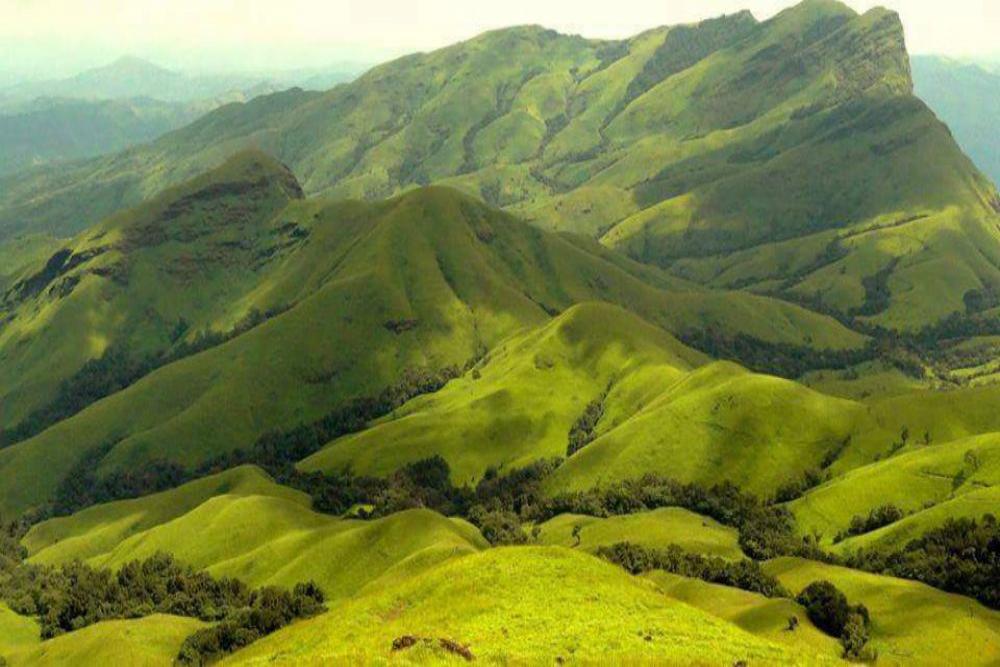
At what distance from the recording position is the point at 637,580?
116188 millimetres

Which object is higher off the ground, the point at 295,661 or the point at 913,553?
the point at 295,661

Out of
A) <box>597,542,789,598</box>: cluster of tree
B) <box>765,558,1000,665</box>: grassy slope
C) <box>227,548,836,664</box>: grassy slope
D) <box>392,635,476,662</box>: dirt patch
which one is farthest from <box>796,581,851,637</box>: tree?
<box>392,635,476,662</box>: dirt patch

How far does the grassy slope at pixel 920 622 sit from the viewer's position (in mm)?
134125

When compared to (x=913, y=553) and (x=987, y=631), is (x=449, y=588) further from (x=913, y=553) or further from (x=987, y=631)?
(x=913, y=553)

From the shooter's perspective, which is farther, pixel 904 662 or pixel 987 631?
pixel 987 631

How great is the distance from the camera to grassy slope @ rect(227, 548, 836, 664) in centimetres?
7638

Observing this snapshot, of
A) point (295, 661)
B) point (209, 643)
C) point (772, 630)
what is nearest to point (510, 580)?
point (295, 661)

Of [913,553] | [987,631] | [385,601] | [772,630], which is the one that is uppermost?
[385,601]

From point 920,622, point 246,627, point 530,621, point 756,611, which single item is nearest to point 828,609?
point 756,611

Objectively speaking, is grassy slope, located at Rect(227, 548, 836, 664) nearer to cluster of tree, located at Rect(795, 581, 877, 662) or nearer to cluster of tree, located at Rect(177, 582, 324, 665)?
cluster of tree, located at Rect(177, 582, 324, 665)

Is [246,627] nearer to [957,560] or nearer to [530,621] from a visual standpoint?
[530,621]

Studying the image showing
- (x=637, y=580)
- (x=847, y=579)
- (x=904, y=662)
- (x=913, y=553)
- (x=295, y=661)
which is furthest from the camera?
(x=913, y=553)

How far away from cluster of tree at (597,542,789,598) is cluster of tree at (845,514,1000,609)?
34952 mm

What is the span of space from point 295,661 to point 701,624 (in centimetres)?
4671
